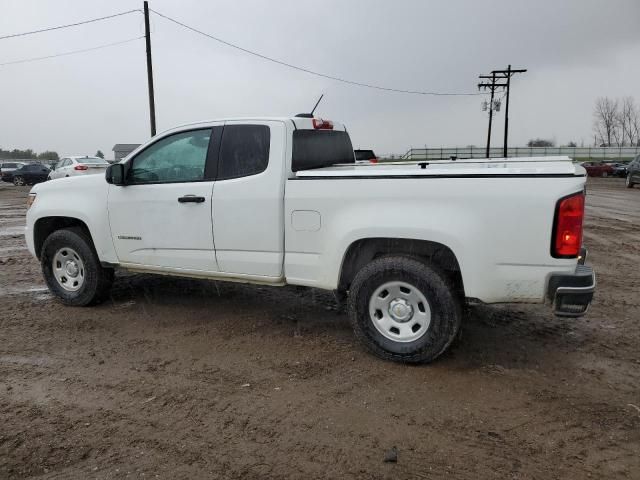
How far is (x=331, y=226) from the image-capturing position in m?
4.11

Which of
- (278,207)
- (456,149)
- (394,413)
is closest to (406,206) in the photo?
(278,207)

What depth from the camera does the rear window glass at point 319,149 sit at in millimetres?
4582

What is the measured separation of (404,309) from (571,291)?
1183mm

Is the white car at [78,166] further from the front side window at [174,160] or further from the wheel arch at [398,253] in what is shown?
the wheel arch at [398,253]

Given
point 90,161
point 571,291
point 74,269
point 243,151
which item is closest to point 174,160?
point 243,151

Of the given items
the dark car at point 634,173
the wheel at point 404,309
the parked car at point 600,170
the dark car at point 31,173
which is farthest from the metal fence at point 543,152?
the wheel at point 404,309

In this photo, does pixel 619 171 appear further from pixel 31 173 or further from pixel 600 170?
pixel 31 173

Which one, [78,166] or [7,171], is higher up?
[78,166]

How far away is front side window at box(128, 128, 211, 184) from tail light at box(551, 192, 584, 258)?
10.0 feet

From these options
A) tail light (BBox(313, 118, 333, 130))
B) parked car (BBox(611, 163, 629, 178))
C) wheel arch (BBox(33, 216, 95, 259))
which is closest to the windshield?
wheel arch (BBox(33, 216, 95, 259))

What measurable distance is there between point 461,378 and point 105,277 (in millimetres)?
3899

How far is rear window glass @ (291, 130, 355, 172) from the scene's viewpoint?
4582 millimetres

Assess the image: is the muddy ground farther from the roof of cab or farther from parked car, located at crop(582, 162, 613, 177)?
parked car, located at crop(582, 162, 613, 177)

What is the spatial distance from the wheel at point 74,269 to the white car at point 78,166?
18194 mm
